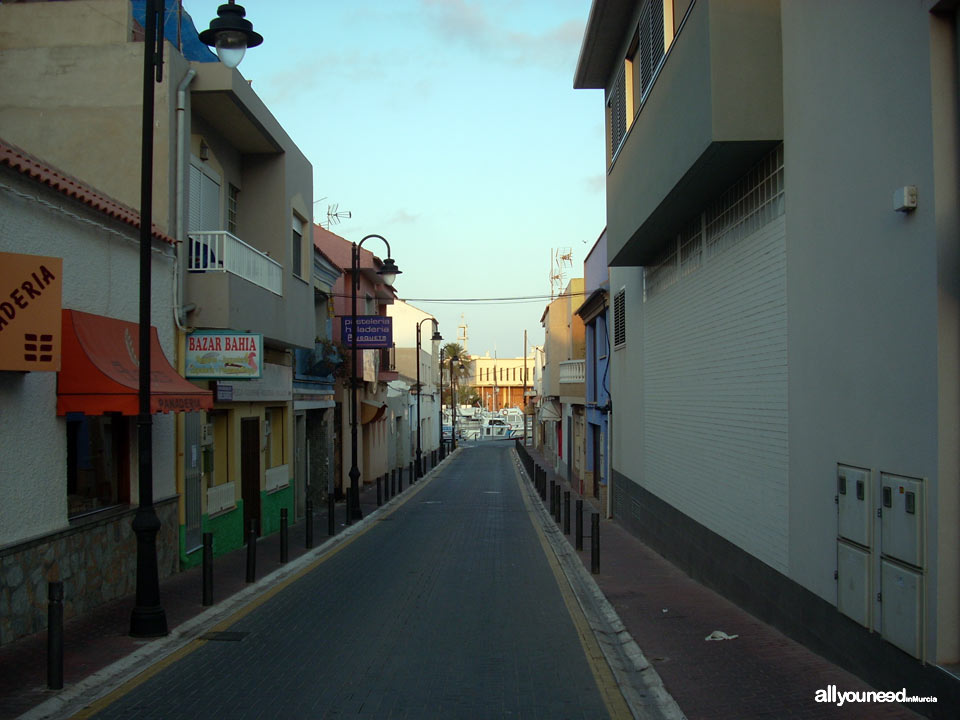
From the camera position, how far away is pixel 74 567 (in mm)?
10406

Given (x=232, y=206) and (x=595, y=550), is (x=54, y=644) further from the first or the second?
(x=232, y=206)

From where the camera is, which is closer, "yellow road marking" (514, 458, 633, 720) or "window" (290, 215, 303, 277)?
"yellow road marking" (514, 458, 633, 720)

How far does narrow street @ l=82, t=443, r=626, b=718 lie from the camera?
276 inches

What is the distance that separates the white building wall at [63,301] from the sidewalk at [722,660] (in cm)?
647

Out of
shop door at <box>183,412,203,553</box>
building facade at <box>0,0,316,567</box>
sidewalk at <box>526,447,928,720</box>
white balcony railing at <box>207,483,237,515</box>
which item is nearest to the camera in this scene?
sidewalk at <box>526,447,928,720</box>

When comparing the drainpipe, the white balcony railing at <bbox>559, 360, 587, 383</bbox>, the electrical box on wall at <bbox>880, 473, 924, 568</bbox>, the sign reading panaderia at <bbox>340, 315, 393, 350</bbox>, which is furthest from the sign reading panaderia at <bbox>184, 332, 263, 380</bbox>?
the white balcony railing at <bbox>559, 360, 587, 383</bbox>

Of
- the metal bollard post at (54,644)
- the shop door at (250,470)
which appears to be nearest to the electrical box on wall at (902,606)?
the metal bollard post at (54,644)

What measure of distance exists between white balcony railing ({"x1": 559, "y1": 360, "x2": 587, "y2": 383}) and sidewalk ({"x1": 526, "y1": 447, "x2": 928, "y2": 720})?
792 inches

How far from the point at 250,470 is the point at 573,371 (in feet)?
60.0

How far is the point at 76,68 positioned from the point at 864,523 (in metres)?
12.5

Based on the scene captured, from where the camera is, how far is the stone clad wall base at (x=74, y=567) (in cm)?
904

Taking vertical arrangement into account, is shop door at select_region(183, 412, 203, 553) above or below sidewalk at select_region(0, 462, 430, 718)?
above

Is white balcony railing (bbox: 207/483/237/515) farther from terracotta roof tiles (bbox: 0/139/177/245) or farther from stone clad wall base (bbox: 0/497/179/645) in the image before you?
terracotta roof tiles (bbox: 0/139/177/245)

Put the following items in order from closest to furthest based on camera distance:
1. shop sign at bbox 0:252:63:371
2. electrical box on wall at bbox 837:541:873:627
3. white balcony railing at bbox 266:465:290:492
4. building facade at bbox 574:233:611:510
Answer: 1. electrical box on wall at bbox 837:541:873:627
2. shop sign at bbox 0:252:63:371
3. white balcony railing at bbox 266:465:290:492
4. building facade at bbox 574:233:611:510
